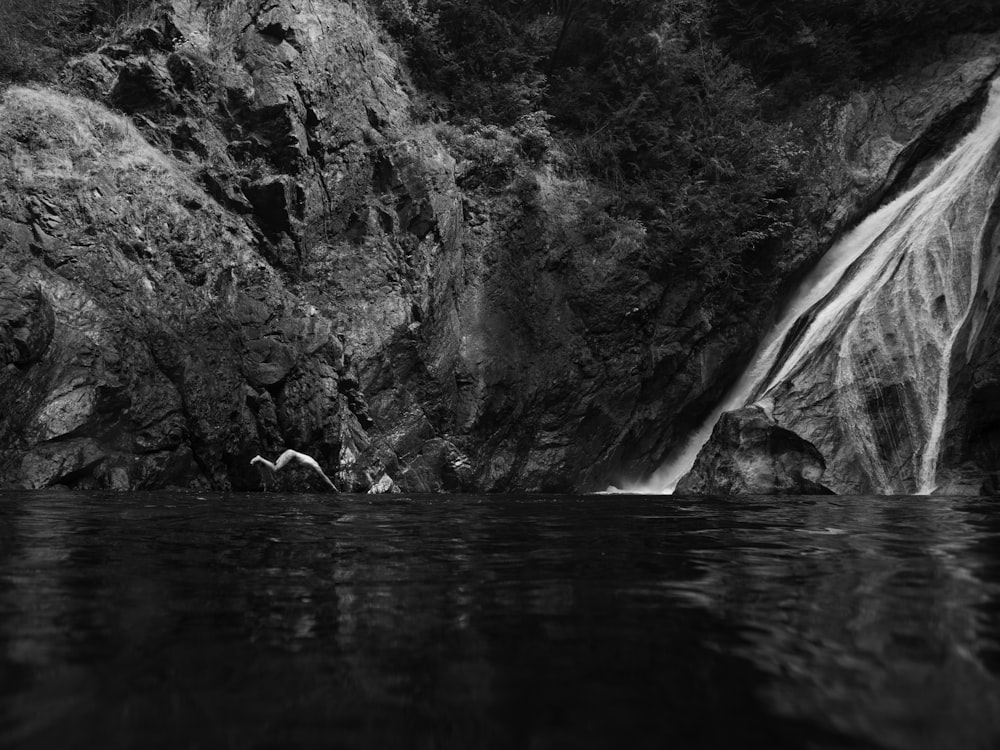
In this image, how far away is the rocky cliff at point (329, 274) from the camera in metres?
11.7

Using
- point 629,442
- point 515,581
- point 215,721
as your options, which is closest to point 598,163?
point 629,442

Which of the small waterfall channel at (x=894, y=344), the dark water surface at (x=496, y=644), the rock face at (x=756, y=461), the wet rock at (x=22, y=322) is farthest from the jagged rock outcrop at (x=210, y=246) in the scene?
the small waterfall channel at (x=894, y=344)

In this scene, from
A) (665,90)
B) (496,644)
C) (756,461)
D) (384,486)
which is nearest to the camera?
(496,644)

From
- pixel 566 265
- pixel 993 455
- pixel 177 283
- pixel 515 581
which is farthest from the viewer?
pixel 566 265

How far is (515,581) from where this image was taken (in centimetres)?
317

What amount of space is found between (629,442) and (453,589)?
15891 mm

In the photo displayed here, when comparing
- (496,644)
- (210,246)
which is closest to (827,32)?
(210,246)

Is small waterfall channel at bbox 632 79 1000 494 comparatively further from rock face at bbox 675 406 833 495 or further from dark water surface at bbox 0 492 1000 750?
dark water surface at bbox 0 492 1000 750

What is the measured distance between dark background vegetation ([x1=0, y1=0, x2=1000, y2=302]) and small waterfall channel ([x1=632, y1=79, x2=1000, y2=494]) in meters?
3.01

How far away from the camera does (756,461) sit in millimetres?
14562

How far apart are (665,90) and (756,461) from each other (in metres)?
11.8

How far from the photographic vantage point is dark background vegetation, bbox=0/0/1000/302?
18906 mm

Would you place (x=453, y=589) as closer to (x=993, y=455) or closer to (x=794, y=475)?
(x=993, y=455)

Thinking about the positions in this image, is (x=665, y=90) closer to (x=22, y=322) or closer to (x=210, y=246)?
(x=210, y=246)
